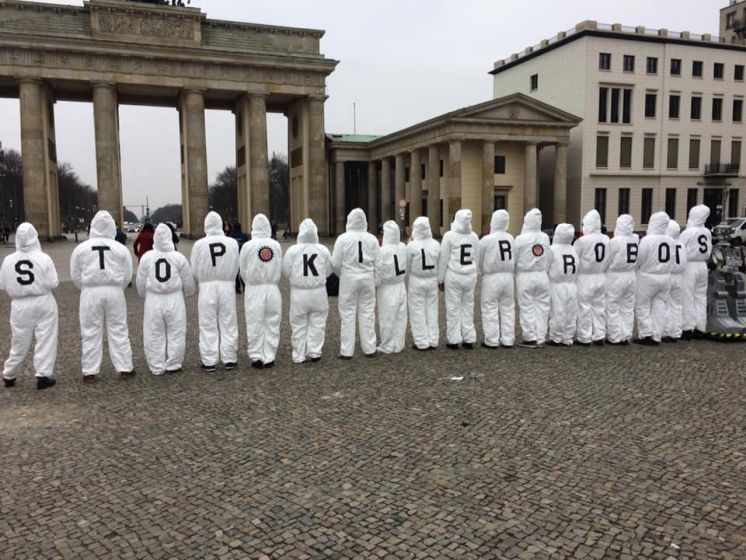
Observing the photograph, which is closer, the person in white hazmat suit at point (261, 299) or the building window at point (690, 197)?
the person in white hazmat suit at point (261, 299)

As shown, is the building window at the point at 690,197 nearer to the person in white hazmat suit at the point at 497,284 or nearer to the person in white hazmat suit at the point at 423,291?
the person in white hazmat suit at the point at 497,284

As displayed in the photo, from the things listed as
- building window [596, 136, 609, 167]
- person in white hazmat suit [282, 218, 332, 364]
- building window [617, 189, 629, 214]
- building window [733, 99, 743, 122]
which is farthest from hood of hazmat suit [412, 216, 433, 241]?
building window [733, 99, 743, 122]

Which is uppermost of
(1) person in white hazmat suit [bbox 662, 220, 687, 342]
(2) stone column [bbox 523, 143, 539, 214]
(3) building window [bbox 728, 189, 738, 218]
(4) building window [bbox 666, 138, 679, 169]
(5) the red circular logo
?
(4) building window [bbox 666, 138, 679, 169]

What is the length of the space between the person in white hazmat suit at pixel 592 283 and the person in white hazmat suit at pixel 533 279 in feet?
1.83

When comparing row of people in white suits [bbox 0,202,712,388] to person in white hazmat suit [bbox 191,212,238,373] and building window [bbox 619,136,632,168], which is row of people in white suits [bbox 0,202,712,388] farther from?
building window [bbox 619,136,632,168]

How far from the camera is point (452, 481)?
4.84m

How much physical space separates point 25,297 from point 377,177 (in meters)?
54.4

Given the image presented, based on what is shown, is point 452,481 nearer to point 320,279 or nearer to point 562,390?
point 562,390

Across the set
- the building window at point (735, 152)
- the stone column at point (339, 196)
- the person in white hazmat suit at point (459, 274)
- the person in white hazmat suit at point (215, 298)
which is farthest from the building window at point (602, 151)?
the person in white hazmat suit at point (215, 298)

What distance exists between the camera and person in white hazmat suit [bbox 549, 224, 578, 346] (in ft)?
32.0

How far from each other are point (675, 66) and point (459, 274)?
51.8 m

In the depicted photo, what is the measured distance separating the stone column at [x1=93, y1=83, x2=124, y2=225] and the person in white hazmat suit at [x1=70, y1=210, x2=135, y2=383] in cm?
3631

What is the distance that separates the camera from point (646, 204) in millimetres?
52969

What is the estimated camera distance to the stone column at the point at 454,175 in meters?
45.1
